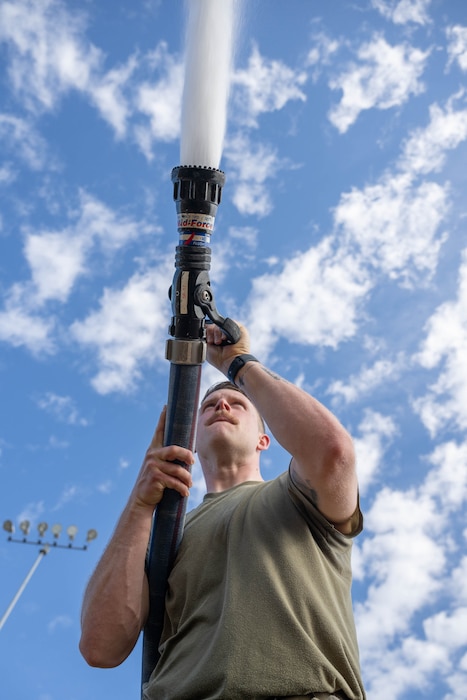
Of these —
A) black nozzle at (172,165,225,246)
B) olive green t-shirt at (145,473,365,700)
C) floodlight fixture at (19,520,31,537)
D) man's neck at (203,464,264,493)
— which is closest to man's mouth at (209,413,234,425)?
man's neck at (203,464,264,493)

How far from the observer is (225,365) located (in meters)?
4.33

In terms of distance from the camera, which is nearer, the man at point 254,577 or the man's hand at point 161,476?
the man at point 254,577

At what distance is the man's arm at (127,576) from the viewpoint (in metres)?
3.94

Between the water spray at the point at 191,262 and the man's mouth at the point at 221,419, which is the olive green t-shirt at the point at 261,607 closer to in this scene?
the water spray at the point at 191,262

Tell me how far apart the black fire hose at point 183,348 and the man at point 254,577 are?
8 centimetres

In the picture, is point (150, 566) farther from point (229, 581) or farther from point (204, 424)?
point (204, 424)

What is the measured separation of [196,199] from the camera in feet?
13.6

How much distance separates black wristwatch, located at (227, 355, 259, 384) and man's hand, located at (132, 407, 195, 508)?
54cm

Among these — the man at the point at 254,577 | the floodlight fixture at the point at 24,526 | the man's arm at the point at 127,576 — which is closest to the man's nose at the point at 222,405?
the man at the point at 254,577

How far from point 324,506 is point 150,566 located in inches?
41.8

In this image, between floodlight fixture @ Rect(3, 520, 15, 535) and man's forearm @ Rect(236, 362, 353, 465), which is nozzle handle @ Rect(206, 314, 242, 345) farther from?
floodlight fixture @ Rect(3, 520, 15, 535)

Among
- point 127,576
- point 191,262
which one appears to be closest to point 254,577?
point 127,576

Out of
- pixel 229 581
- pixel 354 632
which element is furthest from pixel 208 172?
pixel 354 632

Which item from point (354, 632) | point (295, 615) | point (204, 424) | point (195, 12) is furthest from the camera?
point (204, 424)
